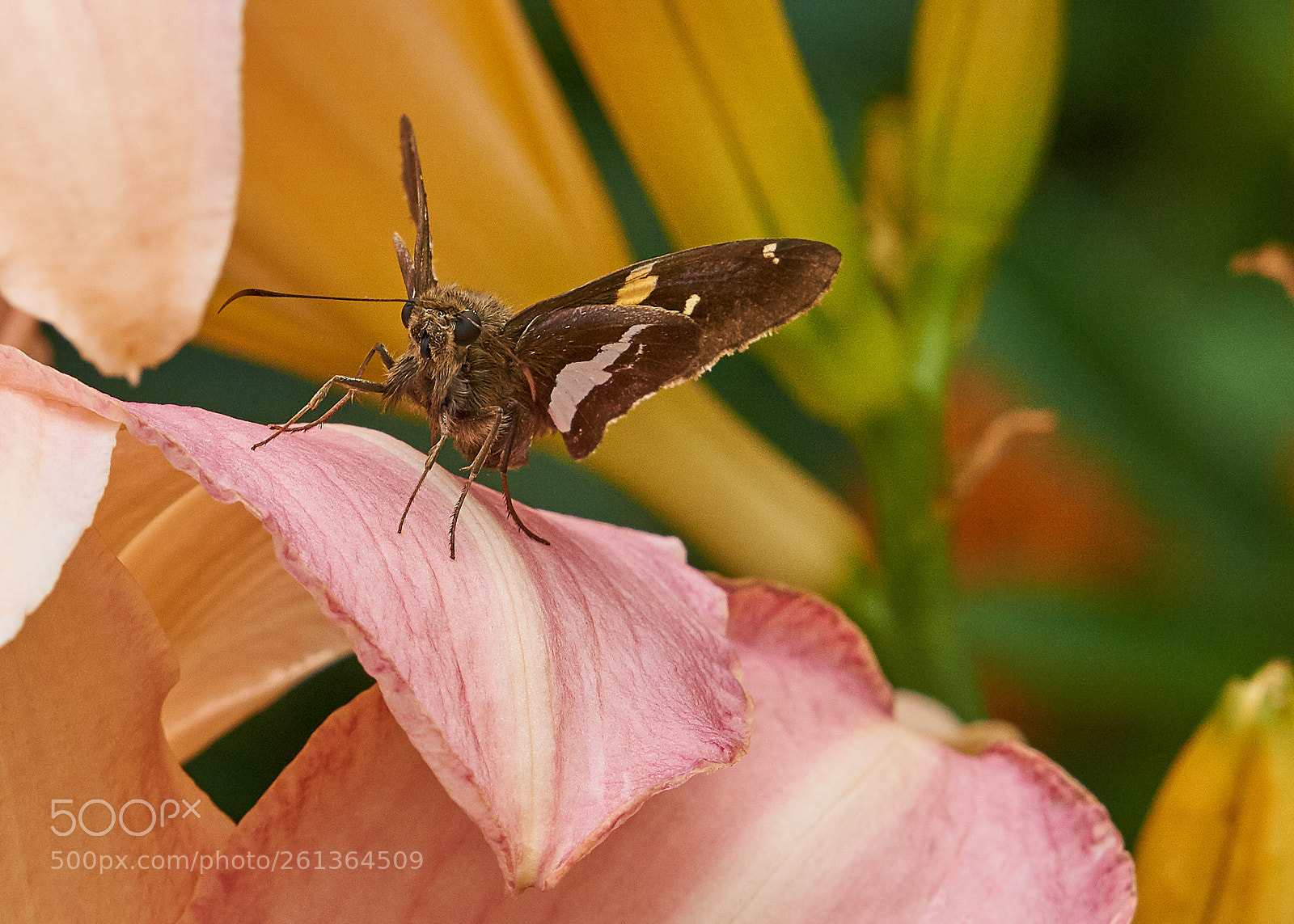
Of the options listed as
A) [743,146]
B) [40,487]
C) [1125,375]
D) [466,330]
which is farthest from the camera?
[1125,375]

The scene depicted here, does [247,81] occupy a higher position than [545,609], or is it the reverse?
[247,81]

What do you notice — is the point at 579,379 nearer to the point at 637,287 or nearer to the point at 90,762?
the point at 637,287

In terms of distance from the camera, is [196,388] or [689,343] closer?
[689,343]

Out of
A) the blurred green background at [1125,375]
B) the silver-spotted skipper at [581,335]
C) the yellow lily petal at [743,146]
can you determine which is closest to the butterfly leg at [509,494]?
the silver-spotted skipper at [581,335]

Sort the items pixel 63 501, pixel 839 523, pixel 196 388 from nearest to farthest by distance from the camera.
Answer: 1. pixel 63 501
2. pixel 839 523
3. pixel 196 388

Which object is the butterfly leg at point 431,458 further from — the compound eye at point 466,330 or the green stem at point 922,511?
the green stem at point 922,511

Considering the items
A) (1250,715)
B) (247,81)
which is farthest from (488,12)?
(1250,715)

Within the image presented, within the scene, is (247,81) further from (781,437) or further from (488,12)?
(781,437)

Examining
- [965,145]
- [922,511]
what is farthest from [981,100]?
[922,511]
